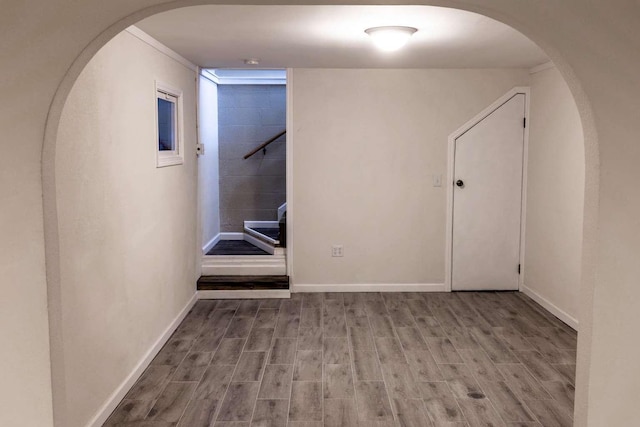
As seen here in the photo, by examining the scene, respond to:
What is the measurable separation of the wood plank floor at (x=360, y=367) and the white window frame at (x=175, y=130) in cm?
138

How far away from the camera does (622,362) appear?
1989 millimetres

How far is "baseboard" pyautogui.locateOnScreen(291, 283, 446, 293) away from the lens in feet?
18.6

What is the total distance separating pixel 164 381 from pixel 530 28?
2.93m

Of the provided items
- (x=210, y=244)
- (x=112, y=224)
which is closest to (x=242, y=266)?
(x=210, y=244)

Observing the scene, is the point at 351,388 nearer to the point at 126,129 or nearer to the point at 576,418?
the point at 576,418

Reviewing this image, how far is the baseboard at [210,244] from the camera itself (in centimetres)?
596

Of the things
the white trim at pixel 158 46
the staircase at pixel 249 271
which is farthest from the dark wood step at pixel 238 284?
the white trim at pixel 158 46

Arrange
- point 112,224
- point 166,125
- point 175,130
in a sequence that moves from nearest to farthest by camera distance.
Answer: point 112,224
point 166,125
point 175,130

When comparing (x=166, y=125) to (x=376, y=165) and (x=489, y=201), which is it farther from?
(x=489, y=201)

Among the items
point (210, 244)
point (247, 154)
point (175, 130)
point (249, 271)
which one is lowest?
point (249, 271)

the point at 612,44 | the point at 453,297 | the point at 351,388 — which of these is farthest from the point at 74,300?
the point at 453,297

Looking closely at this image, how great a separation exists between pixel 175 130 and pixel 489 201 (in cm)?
311

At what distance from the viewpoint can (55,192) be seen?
6.40 ft

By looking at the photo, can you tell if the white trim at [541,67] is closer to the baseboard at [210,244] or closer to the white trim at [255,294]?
the white trim at [255,294]
